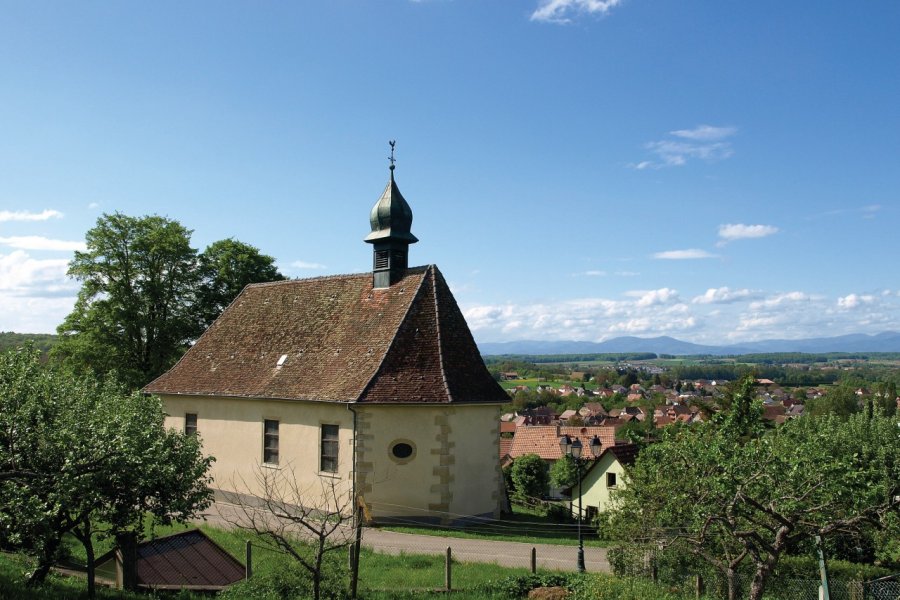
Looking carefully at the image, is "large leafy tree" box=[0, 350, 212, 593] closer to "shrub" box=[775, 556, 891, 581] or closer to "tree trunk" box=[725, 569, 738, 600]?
"tree trunk" box=[725, 569, 738, 600]

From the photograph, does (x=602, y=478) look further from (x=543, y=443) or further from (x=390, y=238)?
(x=543, y=443)

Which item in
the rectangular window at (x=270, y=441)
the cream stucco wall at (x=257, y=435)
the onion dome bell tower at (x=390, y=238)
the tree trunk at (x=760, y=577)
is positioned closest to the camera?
the tree trunk at (x=760, y=577)

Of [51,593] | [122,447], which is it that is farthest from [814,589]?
[51,593]

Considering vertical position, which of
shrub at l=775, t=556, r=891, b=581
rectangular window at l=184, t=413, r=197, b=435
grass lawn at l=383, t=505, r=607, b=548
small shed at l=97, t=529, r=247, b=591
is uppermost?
rectangular window at l=184, t=413, r=197, b=435

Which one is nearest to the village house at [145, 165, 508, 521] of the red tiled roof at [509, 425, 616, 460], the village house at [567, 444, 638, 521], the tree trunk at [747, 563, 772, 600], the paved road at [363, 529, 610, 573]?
the paved road at [363, 529, 610, 573]

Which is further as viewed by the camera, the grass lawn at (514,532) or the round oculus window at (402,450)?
the round oculus window at (402,450)

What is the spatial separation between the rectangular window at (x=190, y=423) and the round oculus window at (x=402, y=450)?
987cm

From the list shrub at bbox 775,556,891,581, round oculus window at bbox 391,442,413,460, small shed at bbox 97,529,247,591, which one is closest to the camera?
small shed at bbox 97,529,247,591

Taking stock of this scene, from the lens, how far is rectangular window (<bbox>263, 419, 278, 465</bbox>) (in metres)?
25.4

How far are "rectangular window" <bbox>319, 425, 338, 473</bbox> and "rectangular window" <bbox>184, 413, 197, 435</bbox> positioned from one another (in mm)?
7290

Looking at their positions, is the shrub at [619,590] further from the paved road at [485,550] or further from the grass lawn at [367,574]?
the paved road at [485,550]

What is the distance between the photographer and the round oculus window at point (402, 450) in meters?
22.9

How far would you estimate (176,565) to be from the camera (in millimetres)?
14117

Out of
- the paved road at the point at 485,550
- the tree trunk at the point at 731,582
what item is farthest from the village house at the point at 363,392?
the tree trunk at the point at 731,582
